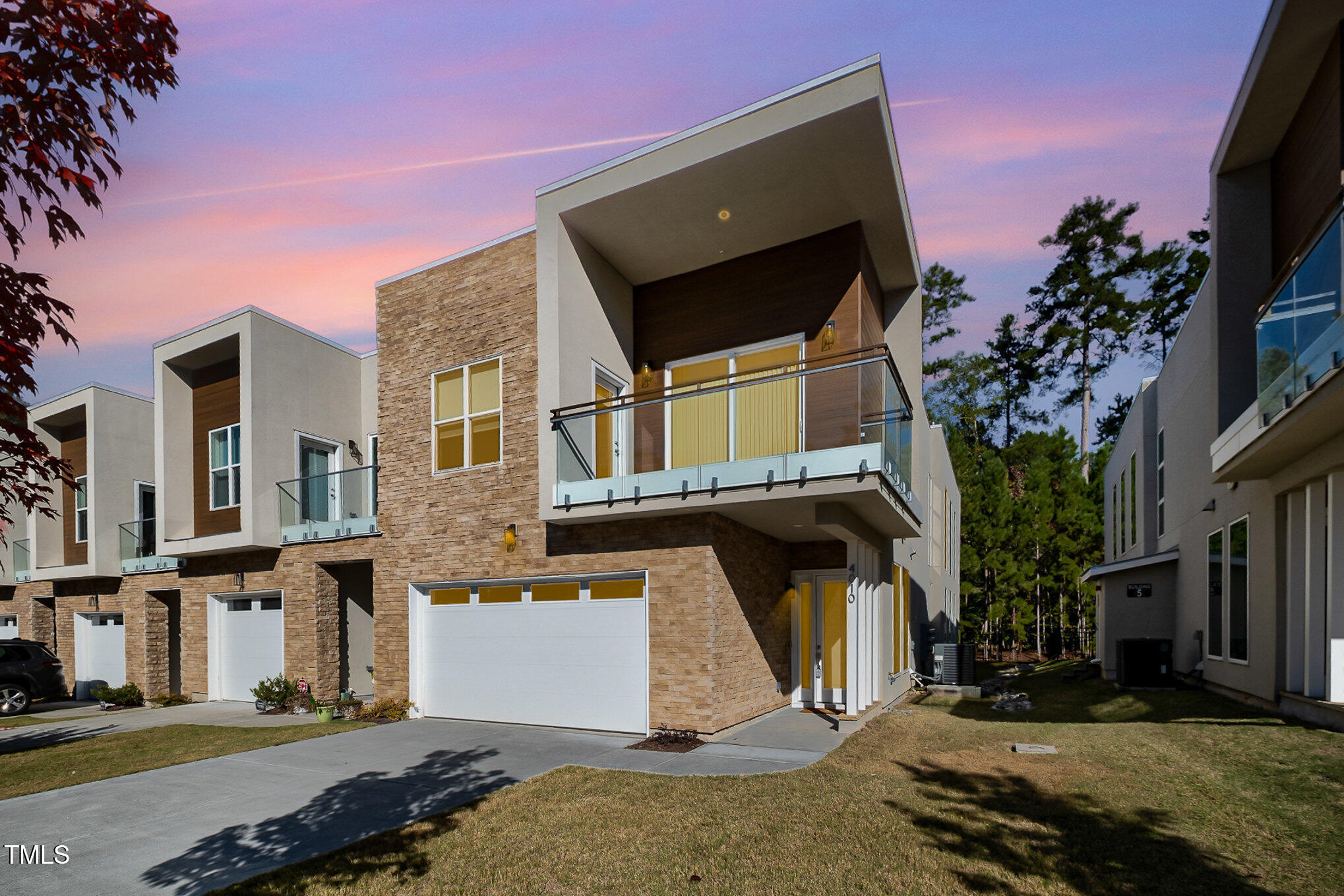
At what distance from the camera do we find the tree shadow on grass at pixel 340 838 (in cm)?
519

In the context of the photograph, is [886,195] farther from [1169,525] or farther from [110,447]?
[110,447]

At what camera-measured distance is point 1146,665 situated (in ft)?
45.4

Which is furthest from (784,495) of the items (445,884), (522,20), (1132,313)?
(1132,313)

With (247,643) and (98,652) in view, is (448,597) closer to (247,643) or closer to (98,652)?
(247,643)

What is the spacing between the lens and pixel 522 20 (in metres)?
8.26

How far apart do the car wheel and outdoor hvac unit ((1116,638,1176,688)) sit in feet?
76.8

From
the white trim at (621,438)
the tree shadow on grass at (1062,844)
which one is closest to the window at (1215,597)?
the tree shadow on grass at (1062,844)

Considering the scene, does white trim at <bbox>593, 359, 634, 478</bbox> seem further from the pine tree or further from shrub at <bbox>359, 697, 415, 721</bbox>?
the pine tree

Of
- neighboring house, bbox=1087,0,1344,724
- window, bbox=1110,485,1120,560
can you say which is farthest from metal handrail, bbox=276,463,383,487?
window, bbox=1110,485,1120,560

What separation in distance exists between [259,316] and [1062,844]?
49.4 feet

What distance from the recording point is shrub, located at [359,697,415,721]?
1188cm

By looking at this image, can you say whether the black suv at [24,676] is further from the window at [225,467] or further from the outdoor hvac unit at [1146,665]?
the outdoor hvac unit at [1146,665]

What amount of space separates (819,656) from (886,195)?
744 centimetres

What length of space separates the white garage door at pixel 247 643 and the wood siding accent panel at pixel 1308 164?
17.2 metres
